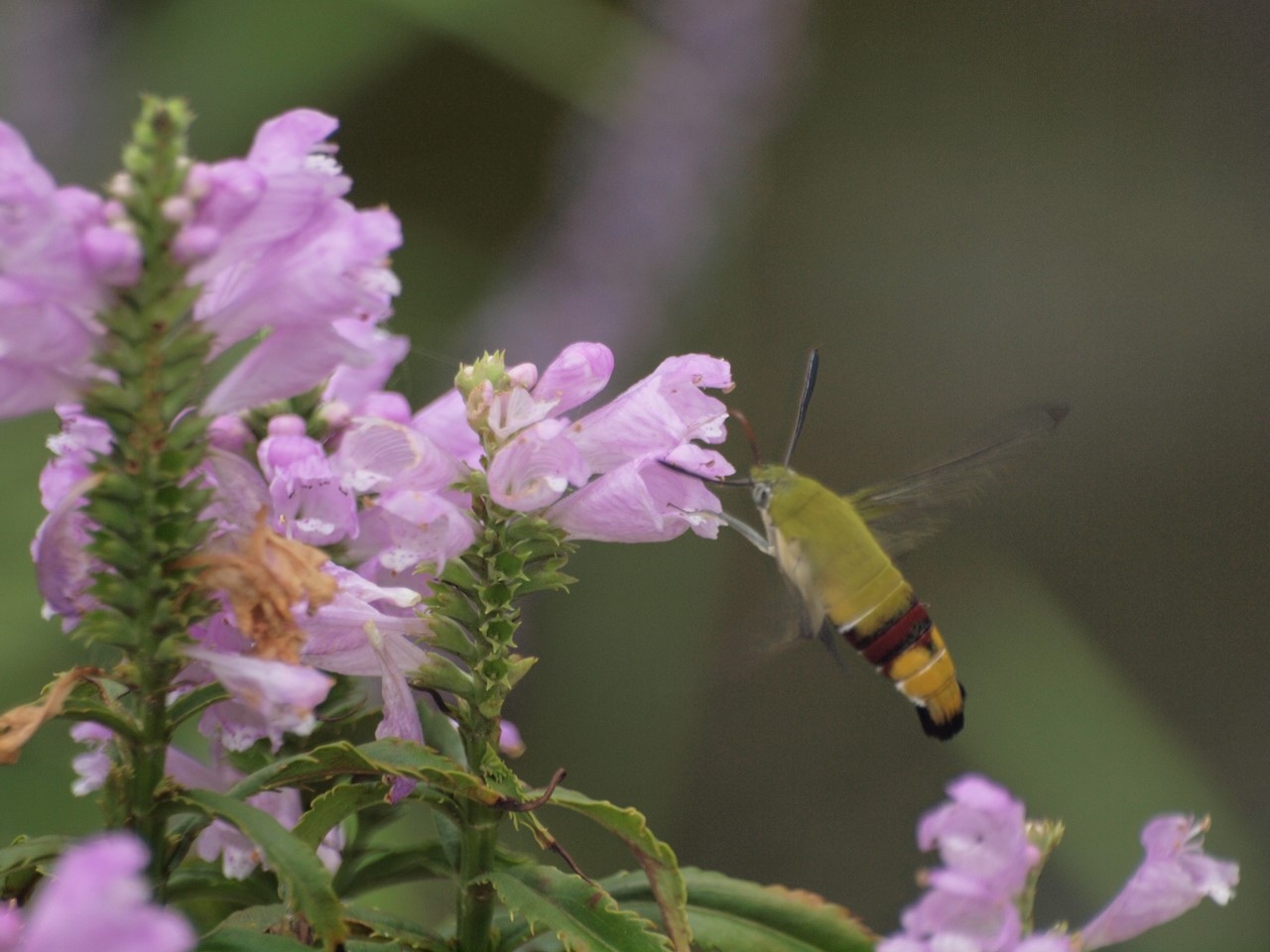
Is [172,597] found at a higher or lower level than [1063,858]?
higher

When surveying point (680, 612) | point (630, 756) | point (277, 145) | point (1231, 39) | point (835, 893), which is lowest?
point (835, 893)

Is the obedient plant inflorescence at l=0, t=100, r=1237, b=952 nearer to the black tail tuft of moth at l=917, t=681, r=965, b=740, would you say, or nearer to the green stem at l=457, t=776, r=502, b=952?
the green stem at l=457, t=776, r=502, b=952

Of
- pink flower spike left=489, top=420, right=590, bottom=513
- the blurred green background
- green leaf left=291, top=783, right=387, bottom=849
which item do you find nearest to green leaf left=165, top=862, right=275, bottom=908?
green leaf left=291, top=783, right=387, bottom=849

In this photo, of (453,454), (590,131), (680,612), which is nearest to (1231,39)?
(590,131)

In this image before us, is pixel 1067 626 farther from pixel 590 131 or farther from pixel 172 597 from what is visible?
pixel 172 597

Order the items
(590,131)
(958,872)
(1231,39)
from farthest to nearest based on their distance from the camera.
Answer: (1231,39), (590,131), (958,872)

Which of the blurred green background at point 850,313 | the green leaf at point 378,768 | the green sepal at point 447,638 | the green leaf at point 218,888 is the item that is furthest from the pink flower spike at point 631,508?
the blurred green background at point 850,313
